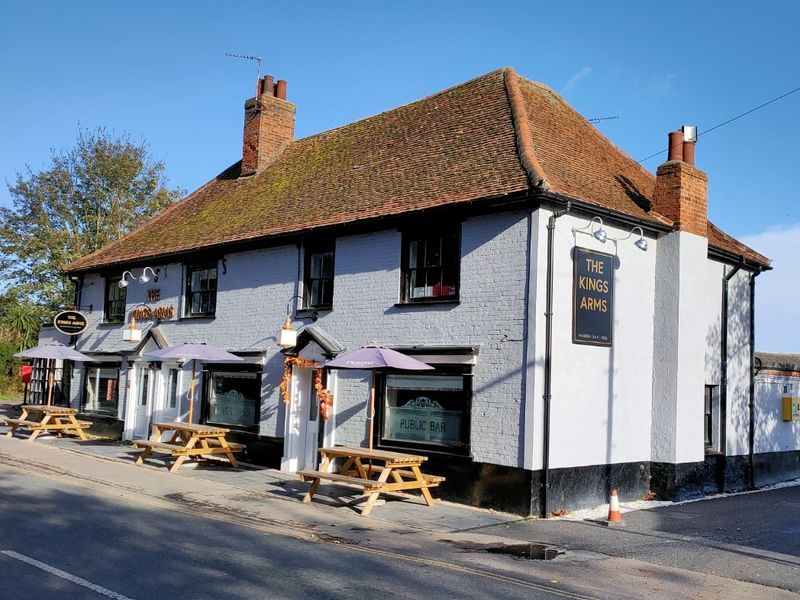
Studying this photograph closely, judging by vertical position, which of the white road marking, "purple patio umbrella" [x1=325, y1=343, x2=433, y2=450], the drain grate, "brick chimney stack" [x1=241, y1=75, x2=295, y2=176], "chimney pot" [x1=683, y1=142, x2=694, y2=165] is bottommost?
the drain grate

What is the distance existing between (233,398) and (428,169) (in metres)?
7.04

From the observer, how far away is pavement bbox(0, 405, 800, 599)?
8828 millimetres

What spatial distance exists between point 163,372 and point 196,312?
72.2 inches

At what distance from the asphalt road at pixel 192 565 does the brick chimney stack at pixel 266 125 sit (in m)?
13.3

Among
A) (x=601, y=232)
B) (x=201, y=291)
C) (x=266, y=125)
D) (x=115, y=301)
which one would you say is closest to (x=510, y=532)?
(x=601, y=232)

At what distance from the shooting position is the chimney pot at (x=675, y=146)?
1584 cm

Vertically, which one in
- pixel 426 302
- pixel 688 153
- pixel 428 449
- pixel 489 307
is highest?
pixel 688 153

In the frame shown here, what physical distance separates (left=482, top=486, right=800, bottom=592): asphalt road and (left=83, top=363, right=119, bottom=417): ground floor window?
1407 cm

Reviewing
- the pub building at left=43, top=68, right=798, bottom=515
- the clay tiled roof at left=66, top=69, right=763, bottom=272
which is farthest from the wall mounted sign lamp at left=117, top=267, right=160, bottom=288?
the pub building at left=43, top=68, right=798, bottom=515

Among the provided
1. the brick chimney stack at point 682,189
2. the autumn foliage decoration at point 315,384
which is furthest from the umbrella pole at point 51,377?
the brick chimney stack at point 682,189

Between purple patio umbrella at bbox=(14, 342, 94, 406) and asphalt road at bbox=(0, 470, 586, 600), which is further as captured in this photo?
purple patio umbrella at bbox=(14, 342, 94, 406)

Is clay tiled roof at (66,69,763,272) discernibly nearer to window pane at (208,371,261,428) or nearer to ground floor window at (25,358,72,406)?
window pane at (208,371,261,428)

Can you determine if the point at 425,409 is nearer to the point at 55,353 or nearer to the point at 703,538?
the point at 703,538

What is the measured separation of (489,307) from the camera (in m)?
13.7
